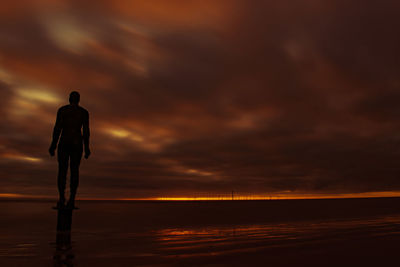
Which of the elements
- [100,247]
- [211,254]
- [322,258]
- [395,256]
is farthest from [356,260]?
[100,247]

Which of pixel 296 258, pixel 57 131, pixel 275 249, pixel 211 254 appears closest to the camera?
pixel 296 258

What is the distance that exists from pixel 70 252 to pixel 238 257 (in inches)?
140

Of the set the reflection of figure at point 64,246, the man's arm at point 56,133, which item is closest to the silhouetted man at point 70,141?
the man's arm at point 56,133

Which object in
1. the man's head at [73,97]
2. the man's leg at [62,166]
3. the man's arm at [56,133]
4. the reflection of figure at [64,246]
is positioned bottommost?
the reflection of figure at [64,246]

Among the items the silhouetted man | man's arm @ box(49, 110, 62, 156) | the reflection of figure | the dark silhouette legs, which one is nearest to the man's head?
the silhouetted man

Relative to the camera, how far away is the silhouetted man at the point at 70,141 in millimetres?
11727

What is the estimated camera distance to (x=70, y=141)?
11.8m

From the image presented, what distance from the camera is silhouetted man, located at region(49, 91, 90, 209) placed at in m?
11.7

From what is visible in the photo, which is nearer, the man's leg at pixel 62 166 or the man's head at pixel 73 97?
the man's leg at pixel 62 166

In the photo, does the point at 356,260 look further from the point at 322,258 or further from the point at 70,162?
the point at 70,162

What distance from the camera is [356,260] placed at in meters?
5.64

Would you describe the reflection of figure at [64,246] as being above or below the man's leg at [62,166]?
below

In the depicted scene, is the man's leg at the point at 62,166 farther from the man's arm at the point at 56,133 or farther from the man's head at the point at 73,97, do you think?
the man's head at the point at 73,97

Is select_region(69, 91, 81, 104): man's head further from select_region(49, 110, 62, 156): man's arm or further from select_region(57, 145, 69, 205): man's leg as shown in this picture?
select_region(57, 145, 69, 205): man's leg
